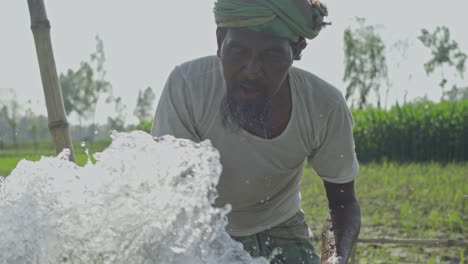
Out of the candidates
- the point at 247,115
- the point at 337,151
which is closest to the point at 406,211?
the point at 337,151

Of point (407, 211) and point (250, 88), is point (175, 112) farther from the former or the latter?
point (407, 211)

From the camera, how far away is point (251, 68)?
1.93 m

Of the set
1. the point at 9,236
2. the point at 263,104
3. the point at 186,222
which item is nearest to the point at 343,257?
the point at 263,104

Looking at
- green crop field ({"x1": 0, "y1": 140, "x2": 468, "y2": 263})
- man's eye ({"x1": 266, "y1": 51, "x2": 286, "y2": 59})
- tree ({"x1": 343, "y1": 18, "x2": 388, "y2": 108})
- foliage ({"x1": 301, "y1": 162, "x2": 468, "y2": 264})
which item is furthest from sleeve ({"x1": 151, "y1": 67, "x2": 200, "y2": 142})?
tree ({"x1": 343, "y1": 18, "x2": 388, "y2": 108})

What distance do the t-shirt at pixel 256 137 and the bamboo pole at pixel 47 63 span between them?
0.40 metres

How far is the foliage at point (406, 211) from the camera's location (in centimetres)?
654

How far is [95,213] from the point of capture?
1.37m

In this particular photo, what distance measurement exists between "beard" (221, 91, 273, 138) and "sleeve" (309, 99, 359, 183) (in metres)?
0.24

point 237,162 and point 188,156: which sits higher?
point 188,156

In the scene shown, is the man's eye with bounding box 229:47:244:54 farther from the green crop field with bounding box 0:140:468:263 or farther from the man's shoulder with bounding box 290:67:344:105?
the green crop field with bounding box 0:140:468:263

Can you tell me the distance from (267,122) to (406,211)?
24.2 ft

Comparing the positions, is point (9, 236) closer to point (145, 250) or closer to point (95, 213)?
point (95, 213)

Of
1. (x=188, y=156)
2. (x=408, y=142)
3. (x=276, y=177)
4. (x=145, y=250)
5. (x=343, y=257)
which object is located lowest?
(x=408, y=142)

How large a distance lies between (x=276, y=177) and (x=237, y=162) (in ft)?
0.63
